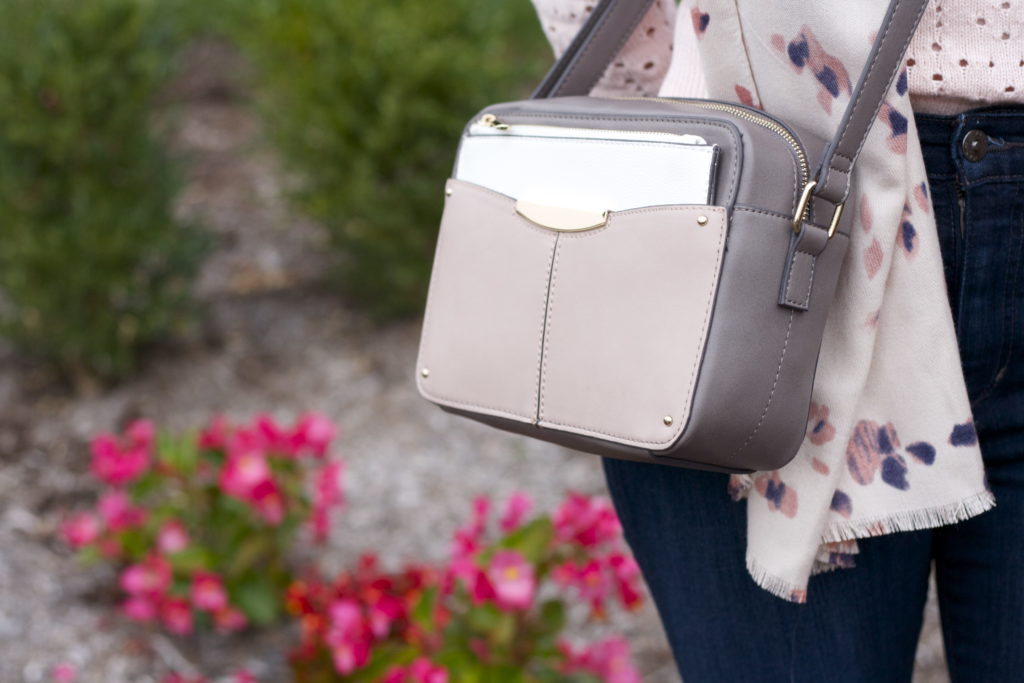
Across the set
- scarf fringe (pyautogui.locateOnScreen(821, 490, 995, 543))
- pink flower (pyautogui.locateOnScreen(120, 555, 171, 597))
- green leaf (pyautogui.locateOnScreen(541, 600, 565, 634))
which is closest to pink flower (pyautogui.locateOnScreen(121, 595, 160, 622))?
pink flower (pyautogui.locateOnScreen(120, 555, 171, 597))

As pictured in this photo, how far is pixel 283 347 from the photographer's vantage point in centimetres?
378

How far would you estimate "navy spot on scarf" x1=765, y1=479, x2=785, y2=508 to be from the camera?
3.32ft

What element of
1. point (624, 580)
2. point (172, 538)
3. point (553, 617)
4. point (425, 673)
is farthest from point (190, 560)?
point (624, 580)

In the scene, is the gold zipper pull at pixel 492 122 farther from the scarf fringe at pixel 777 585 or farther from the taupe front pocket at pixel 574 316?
the scarf fringe at pixel 777 585

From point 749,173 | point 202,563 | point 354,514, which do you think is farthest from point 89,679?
point 749,173

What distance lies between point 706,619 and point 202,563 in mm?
1570

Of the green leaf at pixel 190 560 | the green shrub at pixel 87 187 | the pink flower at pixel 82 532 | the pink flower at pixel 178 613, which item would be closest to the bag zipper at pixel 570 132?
the green leaf at pixel 190 560

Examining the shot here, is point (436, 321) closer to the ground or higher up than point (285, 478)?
higher up

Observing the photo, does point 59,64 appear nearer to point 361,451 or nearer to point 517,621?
point 361,451

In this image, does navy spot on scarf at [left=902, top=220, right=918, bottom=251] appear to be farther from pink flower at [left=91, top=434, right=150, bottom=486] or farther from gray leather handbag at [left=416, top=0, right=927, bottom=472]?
pink flower at [left=91, top=434, right=150, bottom=486]

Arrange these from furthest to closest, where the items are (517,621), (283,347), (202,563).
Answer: (283,347), (202,563), (517,621)

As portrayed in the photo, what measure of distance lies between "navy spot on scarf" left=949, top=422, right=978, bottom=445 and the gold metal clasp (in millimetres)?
371

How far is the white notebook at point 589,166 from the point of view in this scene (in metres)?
0.95

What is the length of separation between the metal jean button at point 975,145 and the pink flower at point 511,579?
124cm
